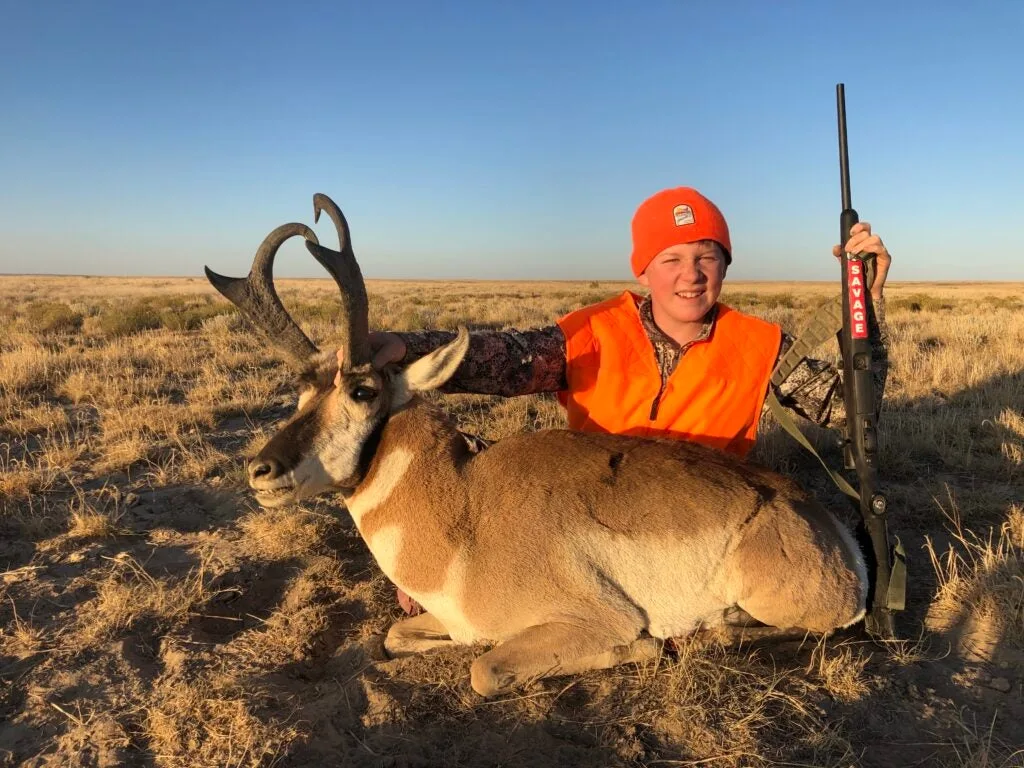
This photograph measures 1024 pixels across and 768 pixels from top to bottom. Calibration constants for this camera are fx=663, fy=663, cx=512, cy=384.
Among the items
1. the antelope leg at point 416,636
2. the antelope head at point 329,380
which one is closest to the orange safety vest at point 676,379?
the antelope head at point 329,380

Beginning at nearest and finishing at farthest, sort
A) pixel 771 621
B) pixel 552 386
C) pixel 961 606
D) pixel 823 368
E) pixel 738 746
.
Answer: pixel 738 746
pixel 771 621
pixel 961 606
pixel 823 368
pixel 552 386

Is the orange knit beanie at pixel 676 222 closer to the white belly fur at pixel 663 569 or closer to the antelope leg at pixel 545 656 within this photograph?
the white belly fur at pixel 663 569

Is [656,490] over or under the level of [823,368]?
under

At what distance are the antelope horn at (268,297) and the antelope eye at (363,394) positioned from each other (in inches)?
15.8

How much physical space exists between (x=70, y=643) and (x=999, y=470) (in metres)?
7.72

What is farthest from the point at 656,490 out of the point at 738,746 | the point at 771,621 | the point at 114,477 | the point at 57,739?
the point at 114,477

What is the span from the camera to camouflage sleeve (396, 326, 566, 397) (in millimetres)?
4723

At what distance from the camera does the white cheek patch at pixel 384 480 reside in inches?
152

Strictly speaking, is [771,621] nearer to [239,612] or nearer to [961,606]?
[961,606]

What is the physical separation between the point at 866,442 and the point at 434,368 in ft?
8.55

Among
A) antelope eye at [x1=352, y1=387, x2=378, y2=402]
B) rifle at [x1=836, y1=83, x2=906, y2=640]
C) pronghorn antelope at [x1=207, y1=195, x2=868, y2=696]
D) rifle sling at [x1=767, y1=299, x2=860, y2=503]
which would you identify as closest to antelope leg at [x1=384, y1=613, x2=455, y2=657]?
pronghorn antelope at [x1=207, y1=195, x2=868, y2=696]

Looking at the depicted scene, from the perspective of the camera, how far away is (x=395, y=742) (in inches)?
118

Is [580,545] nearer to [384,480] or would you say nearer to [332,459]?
[384,480]

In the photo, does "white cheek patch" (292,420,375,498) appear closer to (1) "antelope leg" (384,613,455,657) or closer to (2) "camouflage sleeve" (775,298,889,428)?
(1) "antelope leg" (384,613,455,657)
